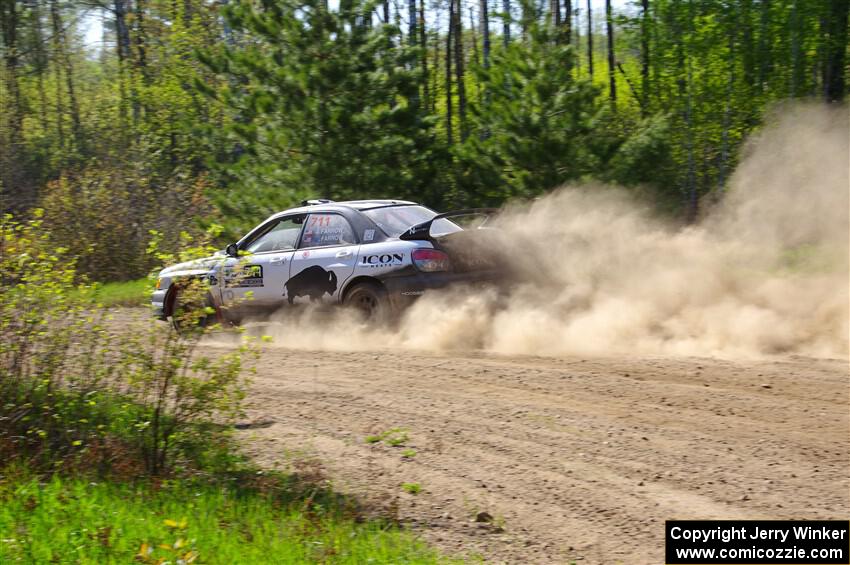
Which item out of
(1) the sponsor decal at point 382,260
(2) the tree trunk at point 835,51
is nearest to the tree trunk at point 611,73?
(2) the tree trunk at point 835,51

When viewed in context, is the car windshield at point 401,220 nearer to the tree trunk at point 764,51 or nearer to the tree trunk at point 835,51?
the tree trunk at point 764,51

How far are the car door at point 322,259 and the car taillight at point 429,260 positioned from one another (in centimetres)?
85

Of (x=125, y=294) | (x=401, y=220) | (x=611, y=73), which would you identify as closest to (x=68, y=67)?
(x=611, y=73)

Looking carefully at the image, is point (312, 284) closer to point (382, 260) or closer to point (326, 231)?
point (326, 231)

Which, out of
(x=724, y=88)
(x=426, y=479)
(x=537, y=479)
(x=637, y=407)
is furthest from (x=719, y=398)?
(x=724, y=88)

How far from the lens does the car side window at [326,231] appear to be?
1098 centimetres

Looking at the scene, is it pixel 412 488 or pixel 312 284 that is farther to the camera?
pixel 312 284

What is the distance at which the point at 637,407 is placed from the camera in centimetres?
722

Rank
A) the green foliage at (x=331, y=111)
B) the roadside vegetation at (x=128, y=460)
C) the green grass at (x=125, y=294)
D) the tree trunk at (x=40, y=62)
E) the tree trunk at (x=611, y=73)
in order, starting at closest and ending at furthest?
the roadside vegetation at (x=128, y=460) < the green grass at (x=125, y=294) < the green foliage at (x=331, y=111) < the tree trunk at (x=611, y=73) < the tree trunk at (x=40, y=62)

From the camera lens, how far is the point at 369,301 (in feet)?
35.3

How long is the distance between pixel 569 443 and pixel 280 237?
6119mm

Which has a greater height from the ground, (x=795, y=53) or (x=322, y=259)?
(x=795, y=53)

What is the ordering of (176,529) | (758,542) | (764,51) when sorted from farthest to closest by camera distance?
(764,51) < (176,529) < (758,542)

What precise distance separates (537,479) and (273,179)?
13.0 meters
